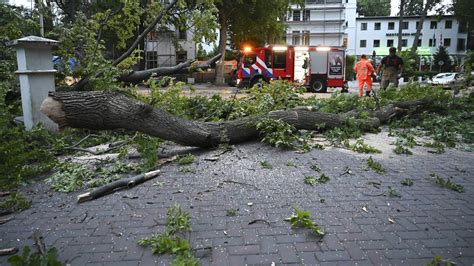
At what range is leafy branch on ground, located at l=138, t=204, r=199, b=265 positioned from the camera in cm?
273

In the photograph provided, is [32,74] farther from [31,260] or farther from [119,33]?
[31,260]

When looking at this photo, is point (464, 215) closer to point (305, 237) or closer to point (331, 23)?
point (305, 237)

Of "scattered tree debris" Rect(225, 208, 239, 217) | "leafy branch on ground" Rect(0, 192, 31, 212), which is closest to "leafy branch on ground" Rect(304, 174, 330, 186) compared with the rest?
"scattered tree debris" Rect(225, 208, 239, 217)

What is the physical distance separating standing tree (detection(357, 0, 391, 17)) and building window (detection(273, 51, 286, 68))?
6807 cm

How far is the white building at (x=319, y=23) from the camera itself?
56906 mm

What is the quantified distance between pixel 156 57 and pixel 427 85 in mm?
33852

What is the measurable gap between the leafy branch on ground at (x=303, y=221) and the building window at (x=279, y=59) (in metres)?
21.0

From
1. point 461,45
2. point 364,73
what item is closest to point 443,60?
point 461,45

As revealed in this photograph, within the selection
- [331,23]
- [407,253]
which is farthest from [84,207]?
[331,23]

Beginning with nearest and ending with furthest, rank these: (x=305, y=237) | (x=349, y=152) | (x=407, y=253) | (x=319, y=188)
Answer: (x=407, y=253) < (x=305, y=237) < (x=319, y=188) < (x=349, y=152)

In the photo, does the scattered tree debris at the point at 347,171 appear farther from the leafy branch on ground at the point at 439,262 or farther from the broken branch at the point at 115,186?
the broken branch at the point at 115,186

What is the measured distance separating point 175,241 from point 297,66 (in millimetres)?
21705

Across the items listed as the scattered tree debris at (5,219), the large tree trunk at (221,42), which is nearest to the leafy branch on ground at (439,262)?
the scattered tree debris at (5,219)

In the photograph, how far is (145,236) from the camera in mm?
3111
